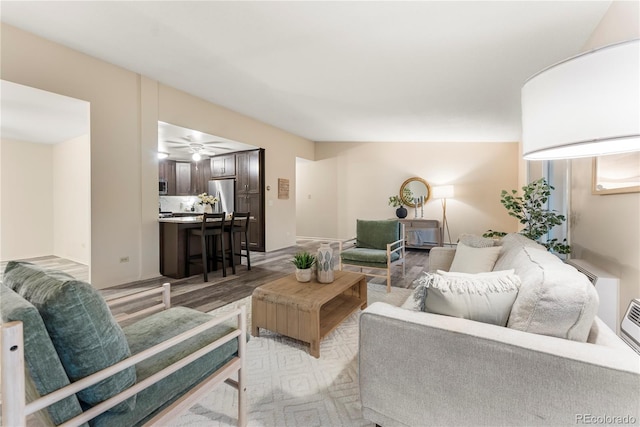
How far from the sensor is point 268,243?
228 inches

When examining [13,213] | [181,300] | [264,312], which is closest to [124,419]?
[264,312]

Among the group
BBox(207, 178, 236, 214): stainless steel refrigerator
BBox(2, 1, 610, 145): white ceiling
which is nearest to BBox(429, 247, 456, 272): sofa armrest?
BBox(2, 1, 610, 145): white ceiling

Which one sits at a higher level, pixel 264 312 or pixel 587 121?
pixel 587 121

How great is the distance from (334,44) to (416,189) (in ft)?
15.1

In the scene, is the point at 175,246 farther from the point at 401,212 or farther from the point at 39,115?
the point at 401,212

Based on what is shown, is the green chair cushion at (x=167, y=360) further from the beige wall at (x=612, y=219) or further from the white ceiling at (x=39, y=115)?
the white ceiling at (x=39, y=115)

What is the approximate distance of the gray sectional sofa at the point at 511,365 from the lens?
0.80 m

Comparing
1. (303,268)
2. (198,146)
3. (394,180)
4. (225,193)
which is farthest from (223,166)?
(303,268)

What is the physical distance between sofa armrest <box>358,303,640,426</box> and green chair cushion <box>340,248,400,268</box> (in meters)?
2.09

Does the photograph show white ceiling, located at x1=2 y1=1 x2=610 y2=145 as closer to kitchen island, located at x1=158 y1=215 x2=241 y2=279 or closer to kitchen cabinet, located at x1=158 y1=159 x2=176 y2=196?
kitchen island, located at x1=158 y1=215 x2=241 y2=279

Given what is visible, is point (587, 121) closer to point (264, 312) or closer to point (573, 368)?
point (573, 368)

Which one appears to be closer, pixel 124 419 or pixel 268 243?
pixel 124 419

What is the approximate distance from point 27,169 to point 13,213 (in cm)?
82

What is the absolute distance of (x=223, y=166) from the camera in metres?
6.22
